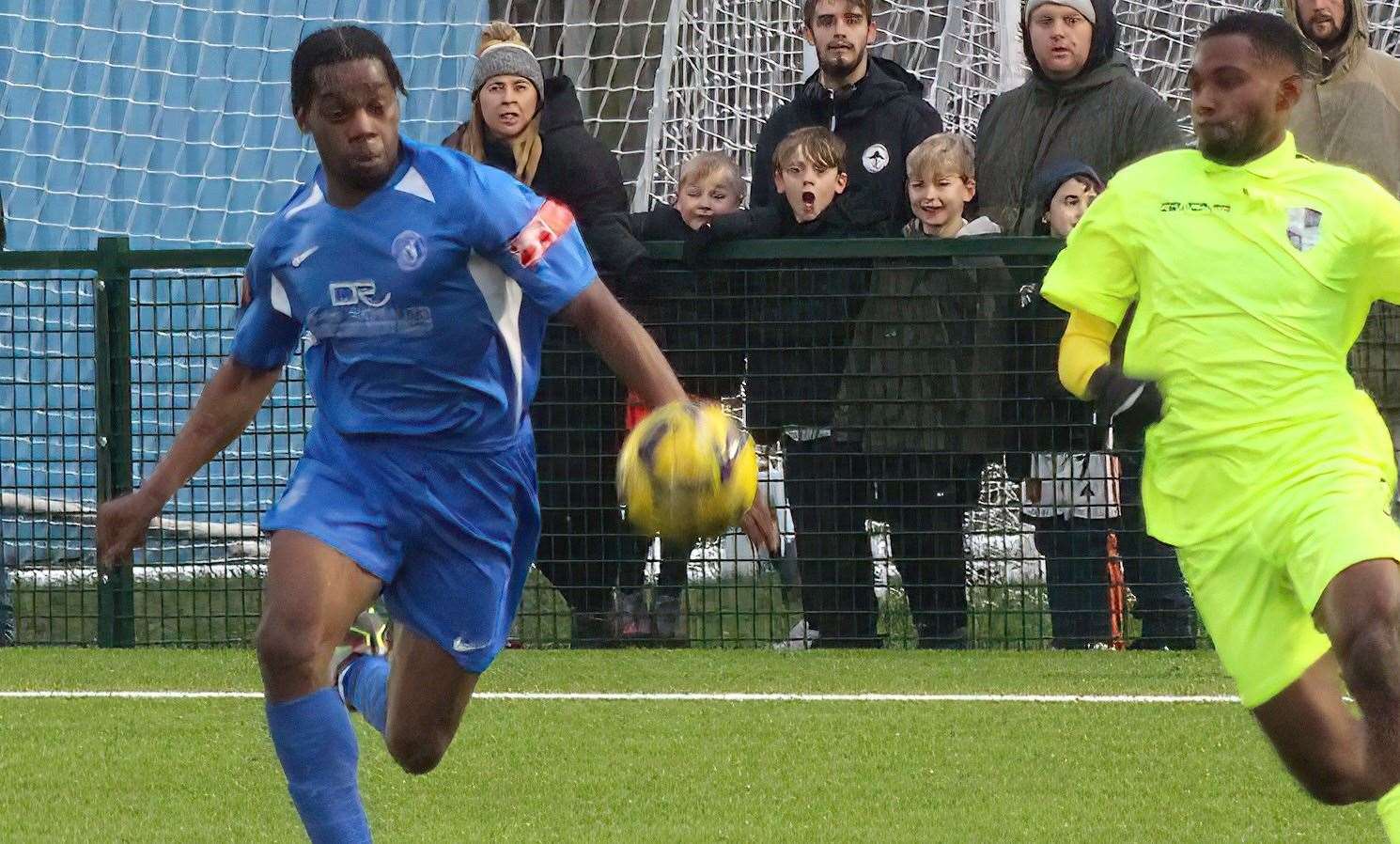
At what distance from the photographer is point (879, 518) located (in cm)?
925

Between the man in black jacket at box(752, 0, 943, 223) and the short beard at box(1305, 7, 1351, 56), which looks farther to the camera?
the man in black jacket at box(752, 0, 943, 223)

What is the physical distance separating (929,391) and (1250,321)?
394 centimetres

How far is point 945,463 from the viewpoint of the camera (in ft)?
29.9

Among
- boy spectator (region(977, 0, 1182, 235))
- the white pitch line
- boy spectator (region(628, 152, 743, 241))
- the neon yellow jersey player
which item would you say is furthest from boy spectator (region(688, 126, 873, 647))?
the neon yellow jersey player

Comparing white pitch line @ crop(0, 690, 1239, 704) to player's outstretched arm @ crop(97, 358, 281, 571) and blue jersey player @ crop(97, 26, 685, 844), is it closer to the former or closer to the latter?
blue jersey player @ crop(97, 26, 685, 844)

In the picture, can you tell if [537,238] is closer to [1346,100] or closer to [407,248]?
[407,248]

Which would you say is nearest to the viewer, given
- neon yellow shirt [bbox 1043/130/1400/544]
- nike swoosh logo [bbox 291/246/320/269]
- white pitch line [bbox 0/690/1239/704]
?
neon yellow shirt [bbox 1043/130/1400/544]

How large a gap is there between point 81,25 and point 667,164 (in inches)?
149

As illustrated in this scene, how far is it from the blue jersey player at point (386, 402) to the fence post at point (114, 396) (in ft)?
13.7

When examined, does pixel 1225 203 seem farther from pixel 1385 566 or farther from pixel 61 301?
pixel 61 301

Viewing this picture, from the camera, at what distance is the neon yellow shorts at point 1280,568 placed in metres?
4.88

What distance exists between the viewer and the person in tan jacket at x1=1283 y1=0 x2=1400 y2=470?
8609 mm

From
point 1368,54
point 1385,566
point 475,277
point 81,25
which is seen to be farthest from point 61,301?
point 1385,566

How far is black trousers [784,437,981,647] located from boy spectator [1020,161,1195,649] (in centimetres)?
33
